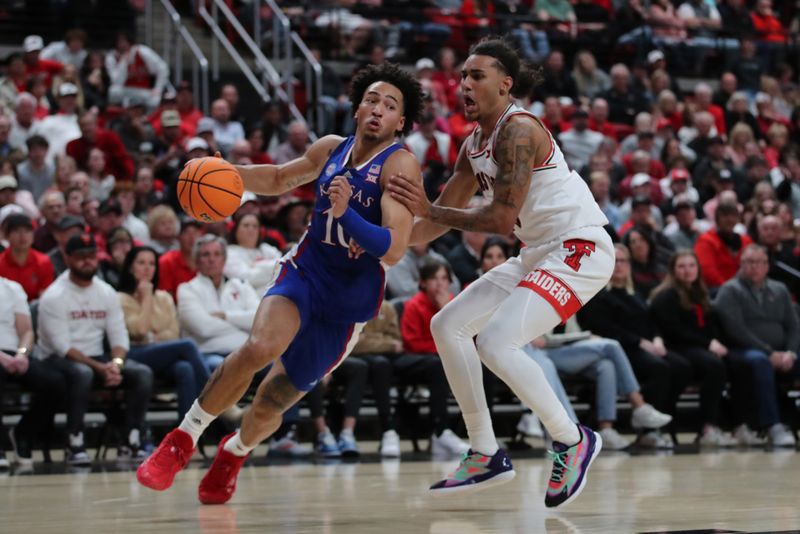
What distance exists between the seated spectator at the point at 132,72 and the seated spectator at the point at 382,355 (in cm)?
566

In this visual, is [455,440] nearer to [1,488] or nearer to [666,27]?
[1,488]

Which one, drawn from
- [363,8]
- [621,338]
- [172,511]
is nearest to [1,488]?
[172,511]

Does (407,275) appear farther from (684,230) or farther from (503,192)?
(503,192)

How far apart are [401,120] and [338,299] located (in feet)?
3.11

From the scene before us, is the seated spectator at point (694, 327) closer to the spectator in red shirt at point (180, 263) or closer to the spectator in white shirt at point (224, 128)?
the spectator in red shirt at point (180, 263)

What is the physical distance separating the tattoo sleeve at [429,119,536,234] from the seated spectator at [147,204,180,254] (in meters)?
5.73

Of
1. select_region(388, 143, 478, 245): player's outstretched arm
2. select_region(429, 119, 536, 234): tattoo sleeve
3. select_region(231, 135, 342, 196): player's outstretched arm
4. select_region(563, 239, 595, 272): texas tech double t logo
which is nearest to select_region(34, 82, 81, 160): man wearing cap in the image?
select_region(231, 135, 342, 196): player's outstretched arm

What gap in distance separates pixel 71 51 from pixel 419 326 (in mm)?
6574

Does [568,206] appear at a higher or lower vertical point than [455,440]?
higher

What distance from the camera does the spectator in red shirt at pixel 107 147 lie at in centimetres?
1256

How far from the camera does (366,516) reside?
229 inches

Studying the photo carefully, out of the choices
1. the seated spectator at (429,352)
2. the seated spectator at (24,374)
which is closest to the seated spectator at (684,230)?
the seated spectator at (429,352)

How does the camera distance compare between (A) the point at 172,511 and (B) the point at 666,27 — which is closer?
(A) the point at 172,511

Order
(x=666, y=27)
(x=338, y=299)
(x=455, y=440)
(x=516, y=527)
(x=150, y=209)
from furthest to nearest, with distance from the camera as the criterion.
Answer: (x=666, y=27), (x=150, y=209), (x=455, y=440), (x=338, y=299), (x=516, y=527)
